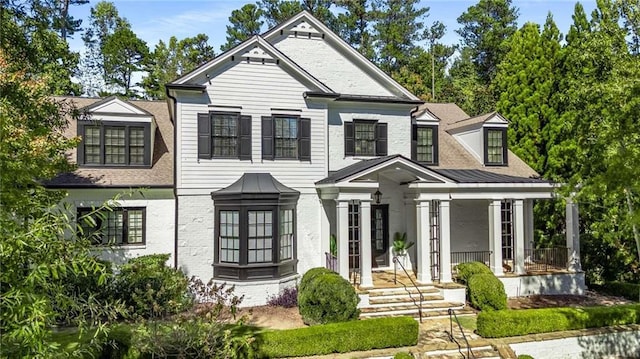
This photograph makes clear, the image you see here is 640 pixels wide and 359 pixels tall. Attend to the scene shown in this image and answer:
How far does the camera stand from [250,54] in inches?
658

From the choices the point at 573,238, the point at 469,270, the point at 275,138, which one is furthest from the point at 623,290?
the point at 275,138

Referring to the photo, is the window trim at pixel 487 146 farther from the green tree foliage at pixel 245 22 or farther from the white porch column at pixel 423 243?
the green tree foliage at pixel 245 22

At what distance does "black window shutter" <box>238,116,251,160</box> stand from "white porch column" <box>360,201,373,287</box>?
475cm

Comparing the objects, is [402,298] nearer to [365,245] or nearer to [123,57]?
[365,245]

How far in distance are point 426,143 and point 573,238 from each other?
715cm

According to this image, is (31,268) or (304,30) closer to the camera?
(31,268)

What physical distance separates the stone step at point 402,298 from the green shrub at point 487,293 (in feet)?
3.69

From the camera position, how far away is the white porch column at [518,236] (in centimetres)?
1705

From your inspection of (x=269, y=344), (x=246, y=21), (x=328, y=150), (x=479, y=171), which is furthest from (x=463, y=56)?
(x=269, y=344)

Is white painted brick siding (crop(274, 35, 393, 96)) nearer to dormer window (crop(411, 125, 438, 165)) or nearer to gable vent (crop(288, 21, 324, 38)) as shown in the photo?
gable vent (crop(288, 21, 324, 38))

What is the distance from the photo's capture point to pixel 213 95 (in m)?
16.3

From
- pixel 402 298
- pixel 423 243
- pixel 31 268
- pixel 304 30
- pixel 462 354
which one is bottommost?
pixel 462 354

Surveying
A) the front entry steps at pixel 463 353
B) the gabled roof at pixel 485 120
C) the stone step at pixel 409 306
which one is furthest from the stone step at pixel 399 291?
the gabled roof at pixel 485 120

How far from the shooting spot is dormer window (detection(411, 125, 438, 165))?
1997 centimetres
